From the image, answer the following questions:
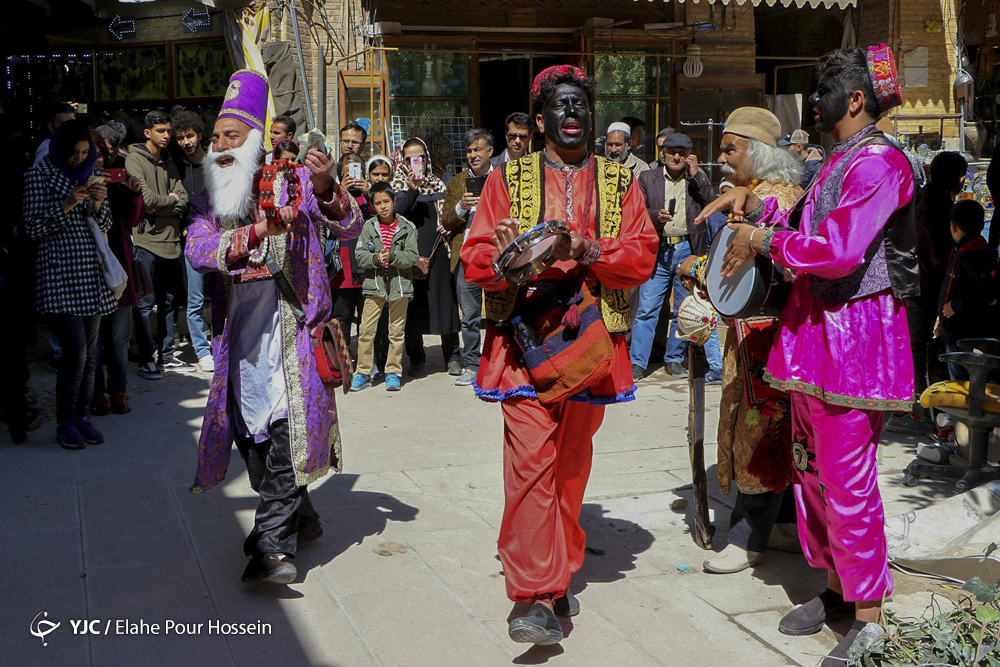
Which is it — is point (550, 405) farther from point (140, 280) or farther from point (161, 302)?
point (161, 302)

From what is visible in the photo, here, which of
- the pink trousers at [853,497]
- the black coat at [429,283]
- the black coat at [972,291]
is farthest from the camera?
the black coat at [429,283]

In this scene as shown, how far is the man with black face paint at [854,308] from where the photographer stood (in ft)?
10.7

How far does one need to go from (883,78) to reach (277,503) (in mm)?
2950

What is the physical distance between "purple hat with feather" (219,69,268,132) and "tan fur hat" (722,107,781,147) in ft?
6.93

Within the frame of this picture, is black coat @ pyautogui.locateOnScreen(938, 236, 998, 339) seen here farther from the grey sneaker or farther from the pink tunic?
the grey sneaker

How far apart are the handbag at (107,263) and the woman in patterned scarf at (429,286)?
109 inches

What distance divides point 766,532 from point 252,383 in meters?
2.40

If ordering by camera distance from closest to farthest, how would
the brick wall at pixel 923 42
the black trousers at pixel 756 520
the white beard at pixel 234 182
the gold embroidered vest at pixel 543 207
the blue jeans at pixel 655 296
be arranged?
the gold embroidered vest at pixel 543 207 → the white beard at pixel 234 182 → the black trousers at pixel 756 520 → the blue jeans at pixel 655 296 → the brick wall at pixel 923 42

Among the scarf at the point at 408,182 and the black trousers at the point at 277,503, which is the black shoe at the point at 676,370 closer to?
the scarf at the point at 408,182

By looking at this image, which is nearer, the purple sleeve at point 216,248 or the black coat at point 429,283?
the purple sleeve at point 216,248

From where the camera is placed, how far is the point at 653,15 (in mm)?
13031

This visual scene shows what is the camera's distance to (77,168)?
619 centimetres

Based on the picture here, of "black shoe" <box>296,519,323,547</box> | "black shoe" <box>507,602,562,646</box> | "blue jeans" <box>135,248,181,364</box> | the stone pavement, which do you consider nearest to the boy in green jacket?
the stone pavement

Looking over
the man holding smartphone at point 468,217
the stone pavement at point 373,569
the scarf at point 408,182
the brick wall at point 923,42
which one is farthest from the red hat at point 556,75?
the brick wall at point 923,42
